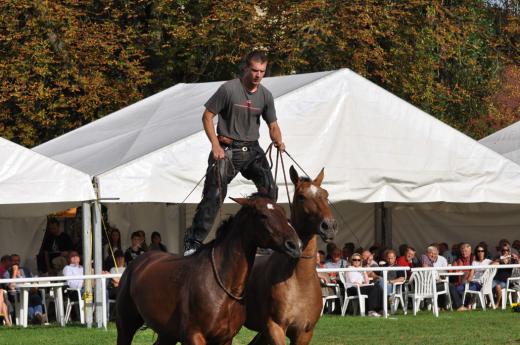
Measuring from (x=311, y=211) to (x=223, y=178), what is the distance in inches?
34.3

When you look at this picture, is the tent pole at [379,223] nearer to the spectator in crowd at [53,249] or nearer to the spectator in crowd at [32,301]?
the spectator in crowd at [53,249]

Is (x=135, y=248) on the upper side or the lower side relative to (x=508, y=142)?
lower

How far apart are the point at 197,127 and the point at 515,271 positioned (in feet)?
21.9

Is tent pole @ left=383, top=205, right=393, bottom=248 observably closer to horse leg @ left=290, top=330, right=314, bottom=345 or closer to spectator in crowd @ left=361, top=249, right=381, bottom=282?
spectator in crowd @ left=361, top=249, right=381, bottom=282

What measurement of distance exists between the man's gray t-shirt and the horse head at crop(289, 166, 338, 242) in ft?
2.33

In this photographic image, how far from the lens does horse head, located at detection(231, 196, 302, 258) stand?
793cm

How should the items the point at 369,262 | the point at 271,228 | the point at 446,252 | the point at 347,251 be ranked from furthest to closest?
the point at 446,252, the point at 347,251, the point at 369,262, the point at 271,228

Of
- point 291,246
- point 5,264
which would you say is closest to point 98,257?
point 5,264

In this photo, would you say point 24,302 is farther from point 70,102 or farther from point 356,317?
point 70,102

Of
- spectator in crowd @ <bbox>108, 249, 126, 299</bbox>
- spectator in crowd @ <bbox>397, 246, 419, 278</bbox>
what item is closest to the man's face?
spectator in crowd @ <bbox>108, 249, 126, 299</bbox>

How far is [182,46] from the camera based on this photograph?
28.8m

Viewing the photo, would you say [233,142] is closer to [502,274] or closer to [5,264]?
[5,264]

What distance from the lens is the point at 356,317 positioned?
18234 mm

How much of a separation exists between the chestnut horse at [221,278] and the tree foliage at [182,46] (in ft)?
63.4
